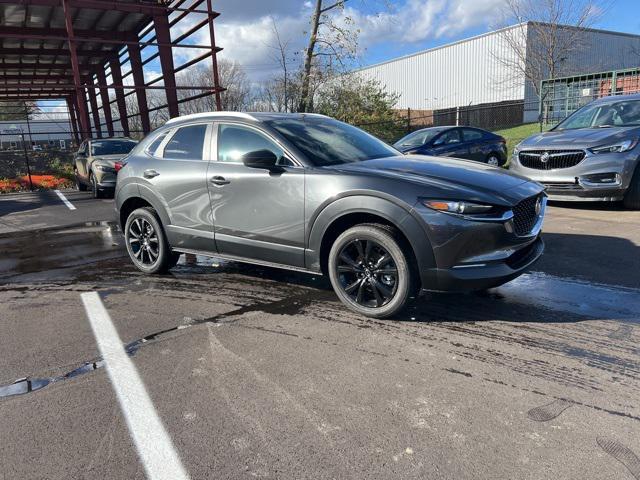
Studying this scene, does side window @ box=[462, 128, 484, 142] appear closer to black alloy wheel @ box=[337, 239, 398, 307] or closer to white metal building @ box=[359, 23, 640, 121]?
black alloy wheel @ box=[337, 239, 398, 307]

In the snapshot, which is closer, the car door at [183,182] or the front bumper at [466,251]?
the front bumper at [466,251]

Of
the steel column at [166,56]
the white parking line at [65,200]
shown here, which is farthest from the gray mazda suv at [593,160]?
the steel column at [166,56]

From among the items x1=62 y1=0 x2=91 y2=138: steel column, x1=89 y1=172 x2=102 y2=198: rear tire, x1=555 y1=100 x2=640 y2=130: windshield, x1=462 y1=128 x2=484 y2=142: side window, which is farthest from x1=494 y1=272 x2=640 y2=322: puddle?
x1=62 y1=0 x2=91 y2=138: steel column

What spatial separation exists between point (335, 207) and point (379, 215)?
40 cm

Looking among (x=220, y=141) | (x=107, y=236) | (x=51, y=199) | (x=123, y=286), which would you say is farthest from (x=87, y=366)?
(x=51, y=199)

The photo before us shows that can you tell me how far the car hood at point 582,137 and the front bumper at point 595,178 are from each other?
0.84 ft

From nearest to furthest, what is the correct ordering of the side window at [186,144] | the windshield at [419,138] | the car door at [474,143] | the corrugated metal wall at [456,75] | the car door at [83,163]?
the side window at [186,144], the windshield at [419,138], the car door at [474,143], the car door at [83,163], the corrugated metal wall at [456,75]

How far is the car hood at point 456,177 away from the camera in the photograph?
11.7 ft

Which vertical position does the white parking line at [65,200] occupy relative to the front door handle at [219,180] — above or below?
below

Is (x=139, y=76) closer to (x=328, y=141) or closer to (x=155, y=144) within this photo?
(x=155, y=144)

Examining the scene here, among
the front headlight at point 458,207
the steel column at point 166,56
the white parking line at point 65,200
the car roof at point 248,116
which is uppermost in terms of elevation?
the steel column at point 166,56

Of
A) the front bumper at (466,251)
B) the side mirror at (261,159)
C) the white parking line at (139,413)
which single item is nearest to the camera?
the white parking line at (139,413)

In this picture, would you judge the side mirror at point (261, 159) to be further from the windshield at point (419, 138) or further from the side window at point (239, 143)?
the windshield at point (419, 138)

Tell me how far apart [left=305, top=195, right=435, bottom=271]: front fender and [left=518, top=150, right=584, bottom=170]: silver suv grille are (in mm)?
5179
